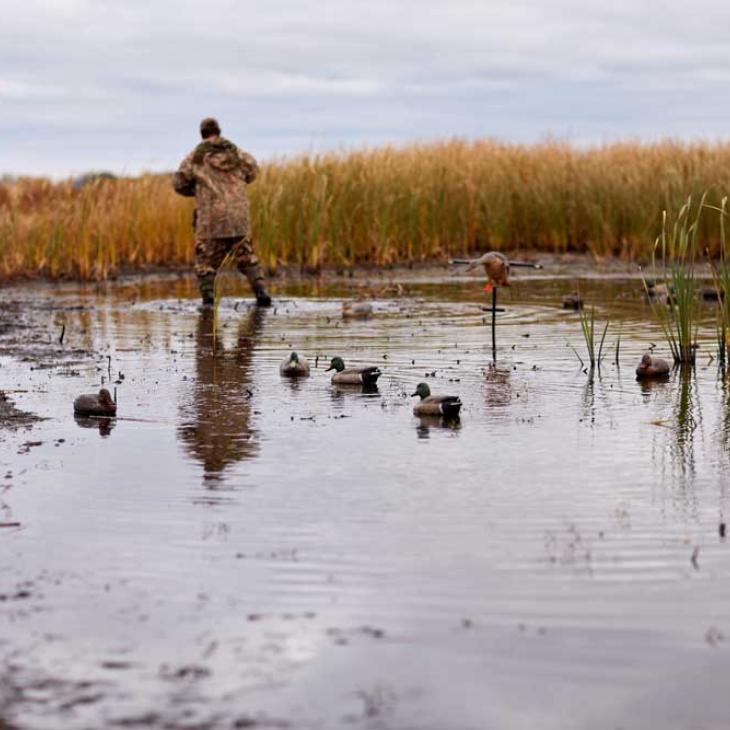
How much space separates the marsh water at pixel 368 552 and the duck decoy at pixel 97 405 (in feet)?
0.45

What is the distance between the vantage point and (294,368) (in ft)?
39.2

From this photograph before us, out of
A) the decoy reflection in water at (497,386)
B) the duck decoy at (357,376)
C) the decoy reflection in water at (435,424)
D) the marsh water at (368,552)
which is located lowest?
the marsh water at (368,552)

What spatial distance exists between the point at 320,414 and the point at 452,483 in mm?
2527

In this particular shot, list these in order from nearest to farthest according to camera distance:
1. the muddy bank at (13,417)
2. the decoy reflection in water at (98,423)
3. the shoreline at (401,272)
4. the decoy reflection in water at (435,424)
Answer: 1. the decoy reflection in water at (435,424)
2. the decoy reflection in water at (98,423)
3. the muddy bank at (13,417)
4. the shoreline at (401,272)

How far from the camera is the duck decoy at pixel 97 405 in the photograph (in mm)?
9953

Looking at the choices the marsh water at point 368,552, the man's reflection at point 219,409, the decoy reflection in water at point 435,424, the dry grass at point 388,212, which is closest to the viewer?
the marsh water at point 368,552

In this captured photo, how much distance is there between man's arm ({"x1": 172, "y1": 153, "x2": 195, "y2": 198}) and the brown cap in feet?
1.00

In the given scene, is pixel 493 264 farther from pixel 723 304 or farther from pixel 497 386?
pixel 497 386

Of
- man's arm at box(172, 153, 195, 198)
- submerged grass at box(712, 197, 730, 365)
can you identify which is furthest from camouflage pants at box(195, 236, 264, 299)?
submerged grass at box(712, 197, 730, 365)

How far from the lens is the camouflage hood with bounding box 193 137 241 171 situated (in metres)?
17.7

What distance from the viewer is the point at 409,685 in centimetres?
470

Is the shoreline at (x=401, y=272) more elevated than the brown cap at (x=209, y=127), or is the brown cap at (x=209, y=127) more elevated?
the brown cap at (x=209, y=127)

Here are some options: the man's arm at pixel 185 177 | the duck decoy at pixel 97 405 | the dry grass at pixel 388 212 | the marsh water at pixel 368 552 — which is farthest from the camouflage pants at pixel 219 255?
the duck decoy at pixel 97 405

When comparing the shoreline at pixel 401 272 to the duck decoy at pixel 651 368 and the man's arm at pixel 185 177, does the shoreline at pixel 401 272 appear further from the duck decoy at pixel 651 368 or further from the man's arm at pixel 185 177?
the duck decoy at pixel 651 368
